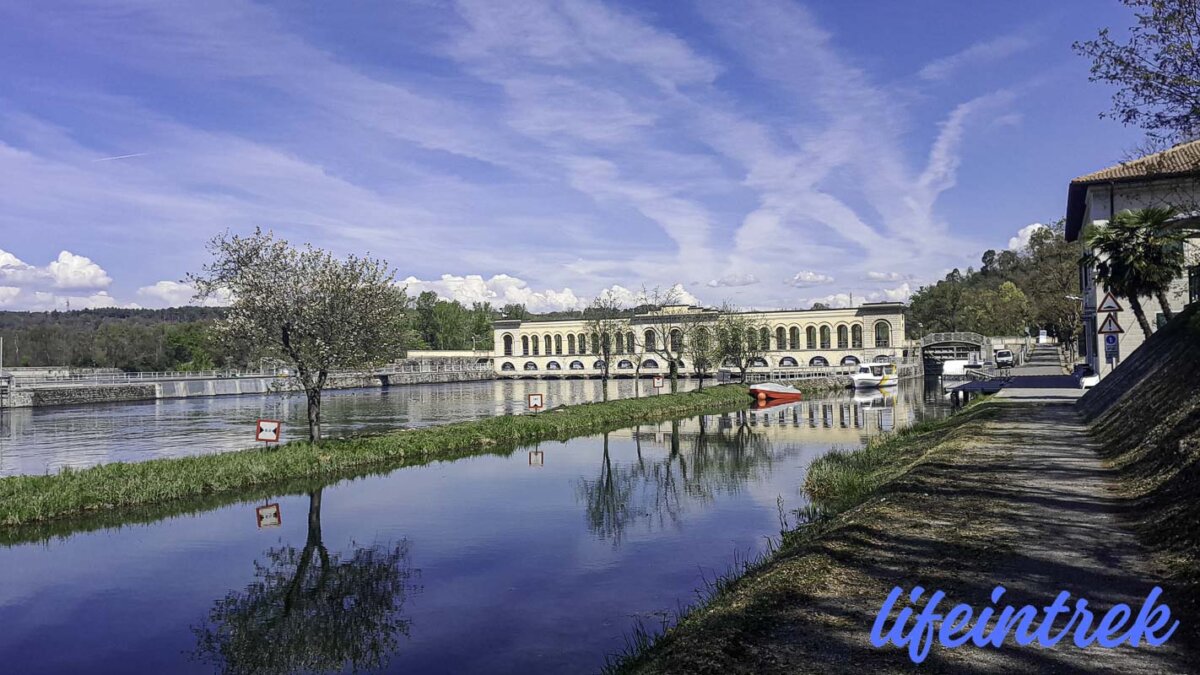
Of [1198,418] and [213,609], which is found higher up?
[1198,418]

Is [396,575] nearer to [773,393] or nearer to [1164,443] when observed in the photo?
[1164,443]

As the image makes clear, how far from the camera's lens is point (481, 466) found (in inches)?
1120

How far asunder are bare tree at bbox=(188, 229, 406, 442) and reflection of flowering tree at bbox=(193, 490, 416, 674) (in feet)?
35.4

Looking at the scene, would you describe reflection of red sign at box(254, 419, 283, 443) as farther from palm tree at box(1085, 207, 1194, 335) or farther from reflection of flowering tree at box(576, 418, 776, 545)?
palm tree at box(1085, 207, 1194, 335)

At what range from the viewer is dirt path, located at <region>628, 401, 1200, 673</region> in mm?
6762

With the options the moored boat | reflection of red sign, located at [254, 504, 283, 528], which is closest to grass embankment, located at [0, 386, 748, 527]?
reflection of red sign, located at [254, 504, 283, 528]

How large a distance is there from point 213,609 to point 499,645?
16.9 ft

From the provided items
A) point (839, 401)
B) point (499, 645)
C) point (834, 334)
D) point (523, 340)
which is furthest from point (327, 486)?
point (523, 340)

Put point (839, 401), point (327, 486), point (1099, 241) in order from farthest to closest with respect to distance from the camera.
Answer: point (839, 401) < point (1099, 241) < point (327, 486)

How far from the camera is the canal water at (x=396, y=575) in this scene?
11.3 meters

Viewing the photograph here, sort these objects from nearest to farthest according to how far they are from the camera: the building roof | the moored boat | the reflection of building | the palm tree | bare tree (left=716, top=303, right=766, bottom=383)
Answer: the palm tree, the building roof, the moored boat, bare tree (left=716, top=303, right=766, bottom=383), the reflection of building

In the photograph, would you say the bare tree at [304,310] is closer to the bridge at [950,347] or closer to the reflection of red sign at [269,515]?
the reflection of red sign at [269,515]

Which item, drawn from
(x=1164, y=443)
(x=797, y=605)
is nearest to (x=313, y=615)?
(x=797, y=605)

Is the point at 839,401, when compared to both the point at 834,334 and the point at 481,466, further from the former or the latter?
the point at 834,334
